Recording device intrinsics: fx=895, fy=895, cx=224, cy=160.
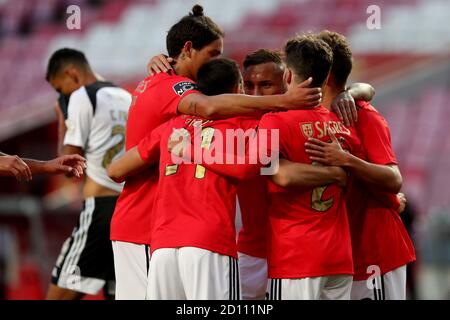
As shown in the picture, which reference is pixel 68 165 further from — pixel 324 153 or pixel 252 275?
pixel 324 153

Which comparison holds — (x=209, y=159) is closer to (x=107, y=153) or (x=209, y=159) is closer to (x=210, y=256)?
(x=210, y=256)

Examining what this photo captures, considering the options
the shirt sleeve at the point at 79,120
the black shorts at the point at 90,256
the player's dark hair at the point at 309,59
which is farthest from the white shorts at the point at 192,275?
the shirt sleeve at the point at 79,120

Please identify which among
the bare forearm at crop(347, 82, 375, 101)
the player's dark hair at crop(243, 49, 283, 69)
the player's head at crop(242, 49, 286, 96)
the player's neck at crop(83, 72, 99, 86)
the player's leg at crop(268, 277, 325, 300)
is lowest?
the player's leg at crop(268, 277, 325, 300)

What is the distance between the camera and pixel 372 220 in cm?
536

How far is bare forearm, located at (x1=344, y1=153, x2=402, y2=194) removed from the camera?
4898 mm

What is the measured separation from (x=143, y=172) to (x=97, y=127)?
145 centimetres

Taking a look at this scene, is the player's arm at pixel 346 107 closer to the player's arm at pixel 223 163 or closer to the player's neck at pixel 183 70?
the player's arm at pixel 223 163

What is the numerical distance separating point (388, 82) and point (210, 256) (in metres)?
9.56

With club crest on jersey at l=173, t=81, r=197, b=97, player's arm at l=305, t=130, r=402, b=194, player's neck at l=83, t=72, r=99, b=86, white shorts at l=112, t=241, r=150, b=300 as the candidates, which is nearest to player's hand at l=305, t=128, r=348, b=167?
player's arm at l=305, t=130, r=402, b=194

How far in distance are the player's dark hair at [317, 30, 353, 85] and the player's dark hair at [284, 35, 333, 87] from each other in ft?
1.20

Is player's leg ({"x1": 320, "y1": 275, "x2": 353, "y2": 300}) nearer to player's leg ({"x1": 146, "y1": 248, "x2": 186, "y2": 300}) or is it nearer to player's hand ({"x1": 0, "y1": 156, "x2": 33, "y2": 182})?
player's leg ({"x1": 146, "y1": 248, "x2": 186, "y2": 300})

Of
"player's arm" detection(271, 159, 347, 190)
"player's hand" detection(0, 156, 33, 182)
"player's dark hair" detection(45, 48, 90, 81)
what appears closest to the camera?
"player's arm" detection(271, 159, 347, 190)

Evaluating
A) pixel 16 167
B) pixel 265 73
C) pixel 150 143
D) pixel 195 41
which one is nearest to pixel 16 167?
pixel 16 167
